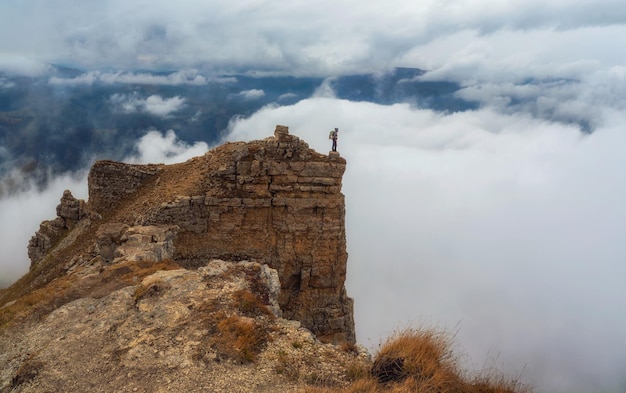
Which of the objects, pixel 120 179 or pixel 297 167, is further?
pixel 120 179

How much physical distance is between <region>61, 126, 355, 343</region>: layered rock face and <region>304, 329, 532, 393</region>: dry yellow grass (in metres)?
16.0

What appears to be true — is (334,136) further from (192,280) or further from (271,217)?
(192,280)

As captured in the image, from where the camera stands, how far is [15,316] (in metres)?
12.7

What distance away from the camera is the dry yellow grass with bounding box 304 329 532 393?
865 cm

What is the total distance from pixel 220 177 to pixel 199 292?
43.2 ft

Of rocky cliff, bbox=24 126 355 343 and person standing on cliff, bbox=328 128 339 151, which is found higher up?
person standing on cliff, bbox=328 128 339 151

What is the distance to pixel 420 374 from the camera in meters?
8.89

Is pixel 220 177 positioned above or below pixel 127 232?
above

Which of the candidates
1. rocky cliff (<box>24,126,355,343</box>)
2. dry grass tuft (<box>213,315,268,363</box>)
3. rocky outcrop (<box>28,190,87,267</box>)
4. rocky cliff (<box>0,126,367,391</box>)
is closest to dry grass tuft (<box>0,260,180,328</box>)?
rocky cliff (<box>0,126,367,391</box>)

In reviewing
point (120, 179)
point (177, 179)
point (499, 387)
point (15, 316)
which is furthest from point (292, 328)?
point (120, 179)

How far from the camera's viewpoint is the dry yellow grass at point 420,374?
8651 mm

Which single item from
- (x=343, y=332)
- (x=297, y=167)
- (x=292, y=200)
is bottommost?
(x=343, y=332)

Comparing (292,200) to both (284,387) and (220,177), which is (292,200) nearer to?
(220,177)

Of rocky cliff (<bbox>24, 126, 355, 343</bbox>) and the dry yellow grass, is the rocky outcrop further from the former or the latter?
the dry yellow grass
